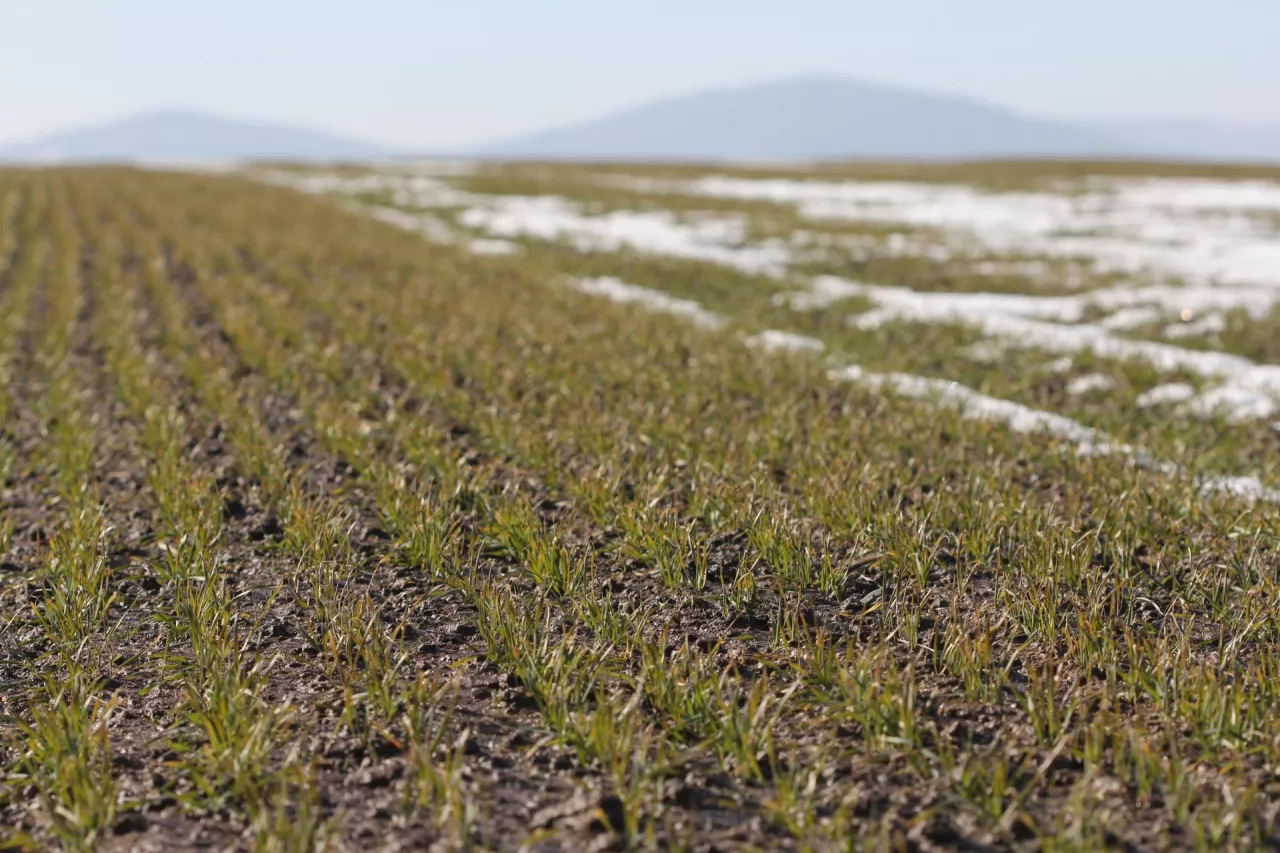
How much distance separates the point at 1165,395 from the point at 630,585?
6070 mm

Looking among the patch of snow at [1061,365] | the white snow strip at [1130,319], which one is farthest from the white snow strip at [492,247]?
the patch of snow at [1061,365]

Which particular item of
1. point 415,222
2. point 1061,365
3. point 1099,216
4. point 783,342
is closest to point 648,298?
point 783,342

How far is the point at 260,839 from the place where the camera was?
2865 millimetres

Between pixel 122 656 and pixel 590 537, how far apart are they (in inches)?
84.7

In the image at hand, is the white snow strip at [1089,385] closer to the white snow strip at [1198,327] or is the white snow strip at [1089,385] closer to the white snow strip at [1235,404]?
the white snow strip at [1235,404]

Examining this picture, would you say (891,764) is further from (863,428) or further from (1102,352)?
(1102,352)

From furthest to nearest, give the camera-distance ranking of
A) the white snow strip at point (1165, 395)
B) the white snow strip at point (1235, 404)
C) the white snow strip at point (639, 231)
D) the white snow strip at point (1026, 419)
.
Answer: the white snow strip at point (639, 231) → the white snow strip at point (1165, 395) → the white snow strip at point (1235, 404) → the white snow strip at point (1026, 419)

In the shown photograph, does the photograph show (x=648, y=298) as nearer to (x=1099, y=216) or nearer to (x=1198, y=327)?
(x=1198, y=327)

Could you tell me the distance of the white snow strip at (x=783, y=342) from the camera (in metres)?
10.4

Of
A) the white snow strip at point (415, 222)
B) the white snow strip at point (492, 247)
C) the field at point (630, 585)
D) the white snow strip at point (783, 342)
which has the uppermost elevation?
the white snow strip at point (415, 222)

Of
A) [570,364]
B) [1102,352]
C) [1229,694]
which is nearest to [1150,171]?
[1102,352]

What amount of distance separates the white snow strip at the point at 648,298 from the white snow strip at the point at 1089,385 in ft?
12.8

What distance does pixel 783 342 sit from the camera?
10.9 m

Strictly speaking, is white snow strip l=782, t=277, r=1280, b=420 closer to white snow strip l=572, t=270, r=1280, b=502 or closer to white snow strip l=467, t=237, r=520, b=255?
white snow strip l=572, t=270, r=1280, b=502
